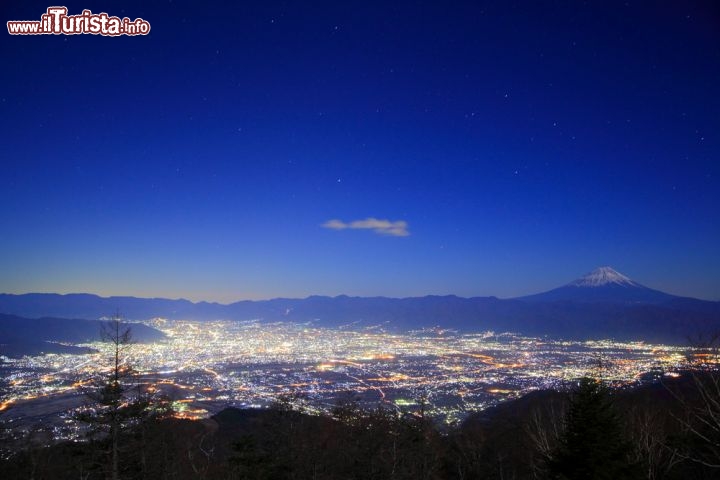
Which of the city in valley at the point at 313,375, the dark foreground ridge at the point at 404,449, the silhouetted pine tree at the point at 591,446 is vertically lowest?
the city in valley at the point at 313,375

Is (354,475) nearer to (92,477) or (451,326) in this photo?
(92,477)

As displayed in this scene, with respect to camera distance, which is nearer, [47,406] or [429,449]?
[429,449]

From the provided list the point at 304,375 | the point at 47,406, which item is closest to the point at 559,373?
the point at 304,375

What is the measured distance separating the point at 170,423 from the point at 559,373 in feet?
201

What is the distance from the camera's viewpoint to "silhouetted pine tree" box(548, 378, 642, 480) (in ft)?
28.8

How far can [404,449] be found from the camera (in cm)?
1714

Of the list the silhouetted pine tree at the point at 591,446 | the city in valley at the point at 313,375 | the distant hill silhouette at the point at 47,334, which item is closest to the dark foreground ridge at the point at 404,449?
the silhouetted pine tree at the point at 591,446

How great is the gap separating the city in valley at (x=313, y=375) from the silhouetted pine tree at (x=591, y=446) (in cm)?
1224

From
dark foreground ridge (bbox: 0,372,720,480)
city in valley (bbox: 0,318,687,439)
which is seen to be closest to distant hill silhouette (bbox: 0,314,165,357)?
city in valley (bbox: 0,318,687,439)

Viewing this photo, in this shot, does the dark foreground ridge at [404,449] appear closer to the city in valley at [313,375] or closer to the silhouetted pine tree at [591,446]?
the silhouetted pine tree at [591,446]

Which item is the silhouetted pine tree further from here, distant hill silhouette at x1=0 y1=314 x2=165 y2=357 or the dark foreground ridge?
distant hill silhouette at x1=0 y1=314 x2=165 y2=357

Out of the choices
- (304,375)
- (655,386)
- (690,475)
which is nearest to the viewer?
(690,475)

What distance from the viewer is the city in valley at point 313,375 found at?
4341 centimetres

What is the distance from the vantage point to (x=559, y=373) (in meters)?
67.5
